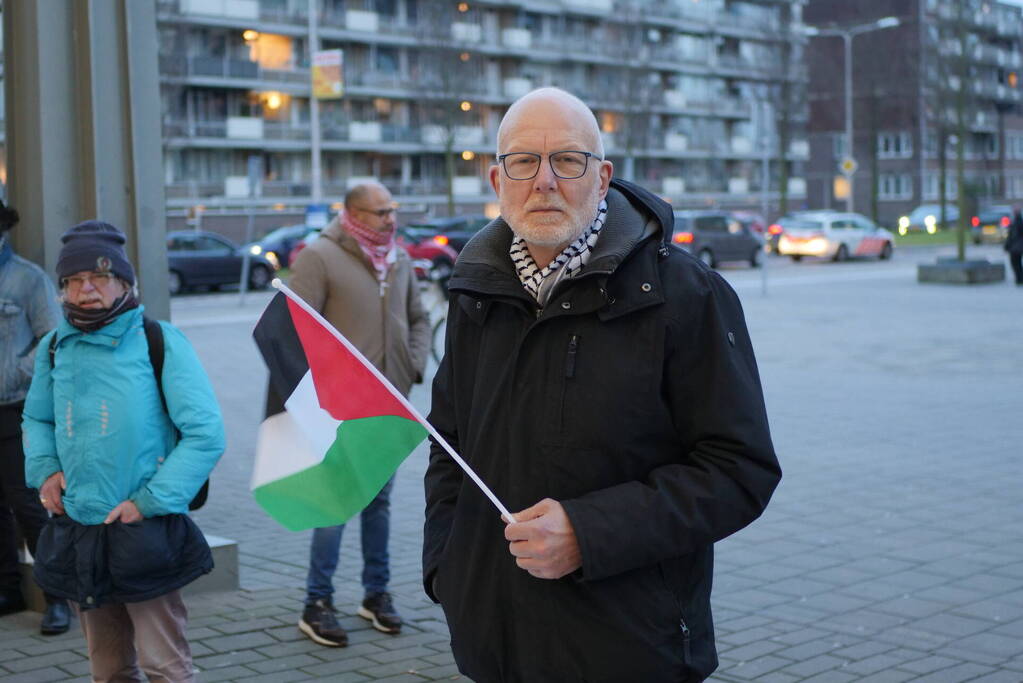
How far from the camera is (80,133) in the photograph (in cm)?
660

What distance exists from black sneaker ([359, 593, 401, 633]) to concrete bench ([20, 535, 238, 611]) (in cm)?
89

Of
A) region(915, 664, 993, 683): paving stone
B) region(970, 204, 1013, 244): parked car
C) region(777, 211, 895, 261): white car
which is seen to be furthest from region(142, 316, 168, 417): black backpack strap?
region(970, 204, 1013, 244): parked car

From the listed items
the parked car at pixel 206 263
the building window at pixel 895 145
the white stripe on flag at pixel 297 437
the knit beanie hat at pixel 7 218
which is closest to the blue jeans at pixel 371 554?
the knit beanie hat at pixel 7 218

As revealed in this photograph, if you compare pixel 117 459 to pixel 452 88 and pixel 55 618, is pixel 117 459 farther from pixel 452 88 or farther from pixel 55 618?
pixel 452 88

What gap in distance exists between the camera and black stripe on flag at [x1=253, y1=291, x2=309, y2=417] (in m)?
3.31

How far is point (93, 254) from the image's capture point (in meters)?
4.28

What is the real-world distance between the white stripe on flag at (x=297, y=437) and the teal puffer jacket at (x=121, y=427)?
897 millimetres

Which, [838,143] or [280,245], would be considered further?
[838,143]

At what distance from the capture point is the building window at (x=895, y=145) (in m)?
97.7

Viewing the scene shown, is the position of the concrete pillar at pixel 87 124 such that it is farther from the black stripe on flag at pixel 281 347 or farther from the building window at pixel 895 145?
the building window at pixel 895 145

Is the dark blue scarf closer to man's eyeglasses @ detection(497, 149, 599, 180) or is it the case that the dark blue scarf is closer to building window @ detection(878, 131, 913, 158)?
man's eyeglasses @ detection(497, 149, 599, 180)

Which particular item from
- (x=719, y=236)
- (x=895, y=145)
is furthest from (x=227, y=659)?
(x=895, y=145)

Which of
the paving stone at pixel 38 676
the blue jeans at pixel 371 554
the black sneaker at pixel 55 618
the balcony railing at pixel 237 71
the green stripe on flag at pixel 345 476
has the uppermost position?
the balcony railing at pixel 237 71

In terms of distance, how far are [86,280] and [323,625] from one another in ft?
6.90
